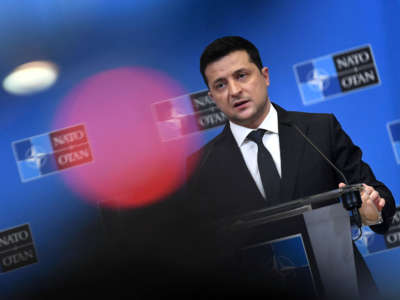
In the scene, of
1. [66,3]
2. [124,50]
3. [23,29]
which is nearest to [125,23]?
[124,50]

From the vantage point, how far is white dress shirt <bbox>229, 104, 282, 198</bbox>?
4.60 ft

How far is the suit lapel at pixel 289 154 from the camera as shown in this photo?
1352mm

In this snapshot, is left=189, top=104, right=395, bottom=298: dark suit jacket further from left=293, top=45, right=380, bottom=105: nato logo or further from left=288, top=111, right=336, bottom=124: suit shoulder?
left=293, top=45, right=380, bottom=105: nato logo

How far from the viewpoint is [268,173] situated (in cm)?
138

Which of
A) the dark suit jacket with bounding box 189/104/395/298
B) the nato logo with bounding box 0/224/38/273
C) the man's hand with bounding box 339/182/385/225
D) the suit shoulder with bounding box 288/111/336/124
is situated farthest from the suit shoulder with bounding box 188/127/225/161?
the nato logo with bounding box 0/224/38/273

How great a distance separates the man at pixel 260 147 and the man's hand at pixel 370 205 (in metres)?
0.19

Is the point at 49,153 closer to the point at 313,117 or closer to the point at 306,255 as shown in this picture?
the point at 313,117

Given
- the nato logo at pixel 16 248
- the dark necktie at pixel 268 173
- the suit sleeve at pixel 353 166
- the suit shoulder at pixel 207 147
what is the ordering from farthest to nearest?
the nato logo at pixel 16 248 → the suit shoulder at pixel 207 147 → the dark necktie at pixel 268 173 → the suit sleeve at pixel 353 166

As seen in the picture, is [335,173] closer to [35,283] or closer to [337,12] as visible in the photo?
[337,12]

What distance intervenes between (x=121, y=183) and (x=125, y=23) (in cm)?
64

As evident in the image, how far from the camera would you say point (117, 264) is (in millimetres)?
861

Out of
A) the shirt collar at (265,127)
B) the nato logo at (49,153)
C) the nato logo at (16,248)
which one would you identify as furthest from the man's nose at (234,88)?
the nato logo at (16,248)

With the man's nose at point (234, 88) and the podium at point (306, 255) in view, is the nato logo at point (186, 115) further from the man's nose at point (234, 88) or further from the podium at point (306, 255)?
the podium at point (306, 255)

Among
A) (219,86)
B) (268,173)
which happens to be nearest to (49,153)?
(219,86)
